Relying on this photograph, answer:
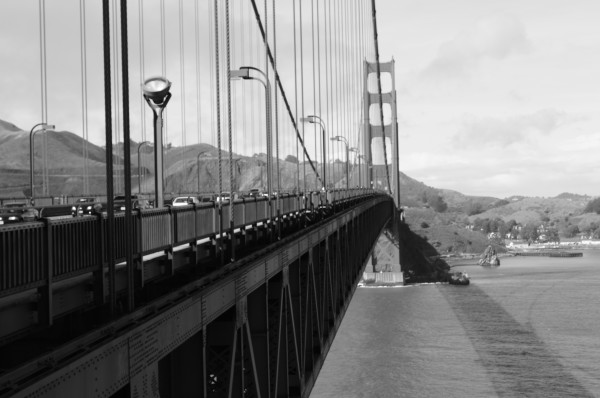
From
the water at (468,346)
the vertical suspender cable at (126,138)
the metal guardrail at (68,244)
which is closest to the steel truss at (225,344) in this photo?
the vertical suspender cable at (126,138)

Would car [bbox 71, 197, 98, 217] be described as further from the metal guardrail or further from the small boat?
the small boat

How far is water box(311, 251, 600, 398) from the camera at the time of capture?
36.9 metres

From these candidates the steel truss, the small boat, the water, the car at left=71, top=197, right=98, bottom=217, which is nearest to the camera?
the steel truss

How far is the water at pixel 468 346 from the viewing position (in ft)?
121

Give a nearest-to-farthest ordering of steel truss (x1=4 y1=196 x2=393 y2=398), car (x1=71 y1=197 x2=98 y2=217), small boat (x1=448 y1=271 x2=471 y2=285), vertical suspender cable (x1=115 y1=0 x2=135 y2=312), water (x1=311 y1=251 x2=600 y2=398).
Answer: steel truss (x1=4 y1=196 x2=393 y2=398)
vertical suspender cable (x1=115 y1=0 x2=135 y2=312)
car (x1=71 y1=197 x2=98 y2=217)
water (x1=311 y1=251 x2=600 y2=398)
small boat (x1=448 y1=271 x2=471 y2=285)

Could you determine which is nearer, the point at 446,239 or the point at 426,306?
the point at 426,306

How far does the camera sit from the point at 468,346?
4728 centimetres

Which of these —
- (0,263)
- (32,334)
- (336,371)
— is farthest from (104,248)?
(336,371)

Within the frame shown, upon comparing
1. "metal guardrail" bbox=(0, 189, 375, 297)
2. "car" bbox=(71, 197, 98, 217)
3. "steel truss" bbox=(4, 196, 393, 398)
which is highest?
"car" bbox=(71, 197, 98, 217)

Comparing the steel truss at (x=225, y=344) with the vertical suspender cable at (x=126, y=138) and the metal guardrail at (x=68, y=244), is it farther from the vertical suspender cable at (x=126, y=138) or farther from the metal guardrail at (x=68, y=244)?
the metal guardrail at (x=68, y=244)

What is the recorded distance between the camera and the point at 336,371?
4066cm

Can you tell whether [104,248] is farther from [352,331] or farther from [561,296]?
[561,296]

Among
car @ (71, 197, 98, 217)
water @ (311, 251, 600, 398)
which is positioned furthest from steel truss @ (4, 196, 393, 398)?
water @ (311, 251, 600, 398)

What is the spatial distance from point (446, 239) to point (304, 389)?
145 metres
